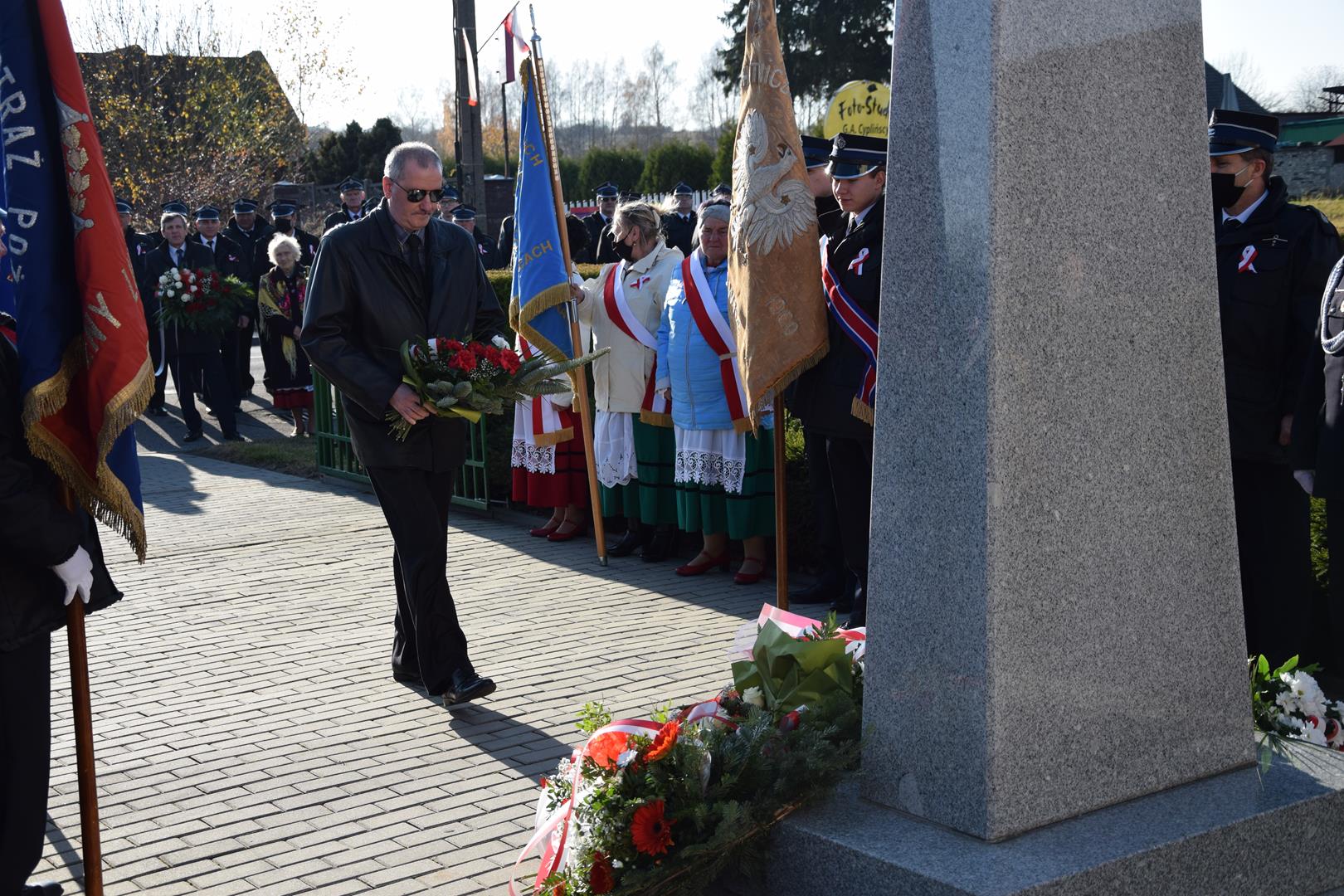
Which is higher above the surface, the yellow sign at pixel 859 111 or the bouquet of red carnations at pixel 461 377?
the yellow sign at pixel 859 111

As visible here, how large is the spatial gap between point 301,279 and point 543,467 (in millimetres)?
6364

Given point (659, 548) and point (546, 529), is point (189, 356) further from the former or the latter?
point (659, 548)

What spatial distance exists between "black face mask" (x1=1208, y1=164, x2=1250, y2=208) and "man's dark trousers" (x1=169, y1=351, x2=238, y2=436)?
462 inches

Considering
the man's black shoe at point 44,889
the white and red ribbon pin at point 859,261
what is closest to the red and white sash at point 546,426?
the white and red ribbon pin at point 859,261

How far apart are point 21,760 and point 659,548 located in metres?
5.24

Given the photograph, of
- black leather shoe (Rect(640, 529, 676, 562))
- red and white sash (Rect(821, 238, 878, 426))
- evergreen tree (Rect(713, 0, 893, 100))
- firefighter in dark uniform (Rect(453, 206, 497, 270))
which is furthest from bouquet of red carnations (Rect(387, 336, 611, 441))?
evergreen tree (Rect(713, 0, 893, 100))

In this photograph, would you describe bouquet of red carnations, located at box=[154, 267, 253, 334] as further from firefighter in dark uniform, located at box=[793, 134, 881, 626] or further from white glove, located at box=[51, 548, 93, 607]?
white glove, located at box=[51, 548, 93, 607]

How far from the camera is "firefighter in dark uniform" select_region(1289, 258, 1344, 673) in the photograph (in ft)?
15.4

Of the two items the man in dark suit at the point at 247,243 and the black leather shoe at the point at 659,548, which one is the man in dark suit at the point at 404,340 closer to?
the black leather shoe at the point at 659,548

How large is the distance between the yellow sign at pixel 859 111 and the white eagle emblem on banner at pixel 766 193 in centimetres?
603

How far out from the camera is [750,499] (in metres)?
7.98

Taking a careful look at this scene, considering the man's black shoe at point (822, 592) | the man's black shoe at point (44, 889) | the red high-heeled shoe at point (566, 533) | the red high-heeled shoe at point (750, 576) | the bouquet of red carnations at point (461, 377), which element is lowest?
the man's black shoe at point (44, 889)

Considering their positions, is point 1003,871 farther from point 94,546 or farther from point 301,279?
point 301,279

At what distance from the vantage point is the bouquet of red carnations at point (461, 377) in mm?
5488
